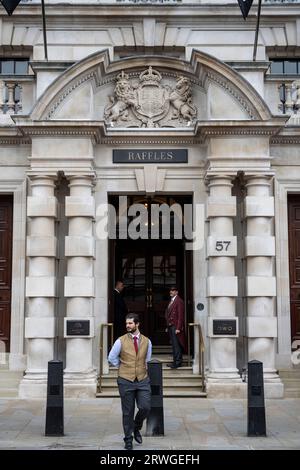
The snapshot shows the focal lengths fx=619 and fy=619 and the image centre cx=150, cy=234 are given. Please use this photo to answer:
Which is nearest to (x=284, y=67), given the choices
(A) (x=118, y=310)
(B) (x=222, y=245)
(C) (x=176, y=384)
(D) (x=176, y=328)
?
(B) (x=222, y=245)

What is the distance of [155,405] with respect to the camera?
32.4 ft

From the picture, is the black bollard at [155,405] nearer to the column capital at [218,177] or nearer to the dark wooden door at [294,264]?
the column capital at [218,177]

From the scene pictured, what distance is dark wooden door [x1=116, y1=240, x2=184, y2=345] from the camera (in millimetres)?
16609

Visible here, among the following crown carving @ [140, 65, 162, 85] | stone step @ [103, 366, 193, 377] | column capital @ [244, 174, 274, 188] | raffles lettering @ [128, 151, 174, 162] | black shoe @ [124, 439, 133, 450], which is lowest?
black shoe @ [124, 439, 133, 450]

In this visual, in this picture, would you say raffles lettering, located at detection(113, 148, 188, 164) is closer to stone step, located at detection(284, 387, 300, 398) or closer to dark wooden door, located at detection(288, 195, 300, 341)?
dark wooden door, located at detection(288, 195, 300, 341)

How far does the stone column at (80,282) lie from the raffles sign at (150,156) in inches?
41.0

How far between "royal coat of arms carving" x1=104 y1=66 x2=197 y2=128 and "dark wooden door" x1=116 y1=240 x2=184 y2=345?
3734 millimetres

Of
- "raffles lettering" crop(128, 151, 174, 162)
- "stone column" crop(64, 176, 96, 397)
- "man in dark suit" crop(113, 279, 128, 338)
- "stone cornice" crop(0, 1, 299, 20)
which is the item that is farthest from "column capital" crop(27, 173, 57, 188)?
"stone cornice" crop(0, 1, 299, 20)

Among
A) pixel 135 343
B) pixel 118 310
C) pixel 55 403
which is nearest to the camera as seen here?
pixel 135 343

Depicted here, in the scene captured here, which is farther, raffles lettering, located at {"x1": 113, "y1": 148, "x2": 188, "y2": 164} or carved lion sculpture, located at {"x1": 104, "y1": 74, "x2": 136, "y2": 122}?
carved lion sculpture, located at {"x1": 104, "y1": 74, "x2": 136, "y2": 122}

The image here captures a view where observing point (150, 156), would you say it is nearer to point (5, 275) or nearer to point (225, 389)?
point (5, 275)

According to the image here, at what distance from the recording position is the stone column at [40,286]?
13.2 metres

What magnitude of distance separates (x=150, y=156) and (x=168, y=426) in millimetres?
6348

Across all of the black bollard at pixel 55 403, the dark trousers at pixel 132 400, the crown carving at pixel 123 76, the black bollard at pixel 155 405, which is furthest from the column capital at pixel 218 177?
the dark trousers at pixel 132 400
